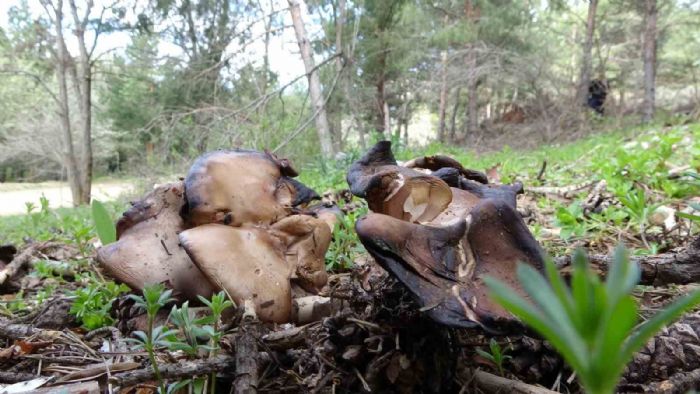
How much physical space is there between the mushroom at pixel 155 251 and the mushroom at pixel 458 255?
0.77 meters

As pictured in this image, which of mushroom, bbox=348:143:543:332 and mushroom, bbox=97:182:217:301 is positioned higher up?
mushroom, bbox=348:143:543:332

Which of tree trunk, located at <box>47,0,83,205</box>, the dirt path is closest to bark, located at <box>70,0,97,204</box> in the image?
tree trunk, located at <box>47,0,83,205</box>

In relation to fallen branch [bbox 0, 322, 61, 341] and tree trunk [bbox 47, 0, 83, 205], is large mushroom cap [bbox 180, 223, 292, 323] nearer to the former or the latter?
fallen branch [bbox 0, 322, 61, 341]

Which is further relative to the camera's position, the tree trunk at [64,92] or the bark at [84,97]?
the bark at [84,97]

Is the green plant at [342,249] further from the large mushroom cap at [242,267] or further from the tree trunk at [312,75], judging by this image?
the tree trunk at [312,75]

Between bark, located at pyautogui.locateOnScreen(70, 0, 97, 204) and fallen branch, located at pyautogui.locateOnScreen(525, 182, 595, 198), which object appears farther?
bark, located at pyautogui.locateOnScreen(70, 0, 97, 204)

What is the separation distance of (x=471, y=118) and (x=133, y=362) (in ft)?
69.5

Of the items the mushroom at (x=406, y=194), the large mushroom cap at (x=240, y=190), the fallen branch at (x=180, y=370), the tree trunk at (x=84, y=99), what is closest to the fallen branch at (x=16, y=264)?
the large mushroom cap at (x=240, y=190)

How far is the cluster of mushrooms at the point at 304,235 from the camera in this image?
2.82 feet

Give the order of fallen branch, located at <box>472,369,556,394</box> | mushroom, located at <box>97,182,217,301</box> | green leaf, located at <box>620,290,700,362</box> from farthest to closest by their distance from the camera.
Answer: mushroom, located at <box>97,182,217,301</box> < fallen branch, located at <box>472,369,556,394</box> < green leaf, located at <box>620,290,700,362</box>

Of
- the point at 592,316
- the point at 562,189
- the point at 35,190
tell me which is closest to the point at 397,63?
the point at 562,189

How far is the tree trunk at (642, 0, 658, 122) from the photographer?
1436 cm

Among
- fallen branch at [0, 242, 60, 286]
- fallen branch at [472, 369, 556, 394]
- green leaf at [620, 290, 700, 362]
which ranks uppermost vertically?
green leaf at [620, 290, 700, 362]

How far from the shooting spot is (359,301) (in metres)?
1.13
